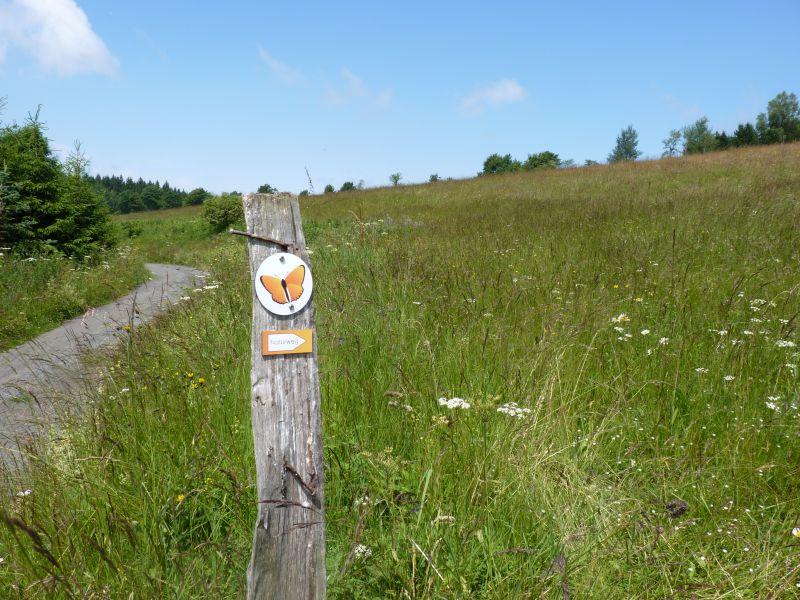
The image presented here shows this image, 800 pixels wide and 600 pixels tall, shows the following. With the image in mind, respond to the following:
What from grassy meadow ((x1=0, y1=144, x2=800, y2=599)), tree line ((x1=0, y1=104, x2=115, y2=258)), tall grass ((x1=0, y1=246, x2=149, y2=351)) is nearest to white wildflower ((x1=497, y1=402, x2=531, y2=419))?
grassy meadow ((x1=0, y1=144, x2=800, y2=599))

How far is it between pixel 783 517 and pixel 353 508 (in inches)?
71.7

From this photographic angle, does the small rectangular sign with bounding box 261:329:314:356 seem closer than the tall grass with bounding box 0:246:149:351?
Yes

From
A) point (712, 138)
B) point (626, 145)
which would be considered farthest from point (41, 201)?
point (626, 145)

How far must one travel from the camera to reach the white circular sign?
62.4 inches

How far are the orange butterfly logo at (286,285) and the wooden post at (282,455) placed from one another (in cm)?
5

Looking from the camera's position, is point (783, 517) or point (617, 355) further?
point (617, 355)

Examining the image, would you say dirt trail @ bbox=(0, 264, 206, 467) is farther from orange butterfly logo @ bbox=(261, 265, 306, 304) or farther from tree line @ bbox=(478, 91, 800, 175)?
tree line @ bbox=(478, 91, 800, 175)

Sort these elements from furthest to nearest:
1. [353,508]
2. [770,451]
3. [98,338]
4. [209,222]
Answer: [209,222], [98,338], [770,451], [353,508]

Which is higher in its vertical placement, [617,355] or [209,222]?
[209,222]

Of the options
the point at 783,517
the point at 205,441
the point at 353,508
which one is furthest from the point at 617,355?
the point at 205,441

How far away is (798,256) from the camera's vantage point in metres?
5.25

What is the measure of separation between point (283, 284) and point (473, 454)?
1189 millimetres

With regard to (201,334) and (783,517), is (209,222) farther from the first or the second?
(783,517)

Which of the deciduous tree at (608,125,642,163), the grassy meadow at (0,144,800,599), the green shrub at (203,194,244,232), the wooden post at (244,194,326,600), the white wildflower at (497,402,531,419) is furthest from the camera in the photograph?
the deciduous tree at (608,125,642,163)
